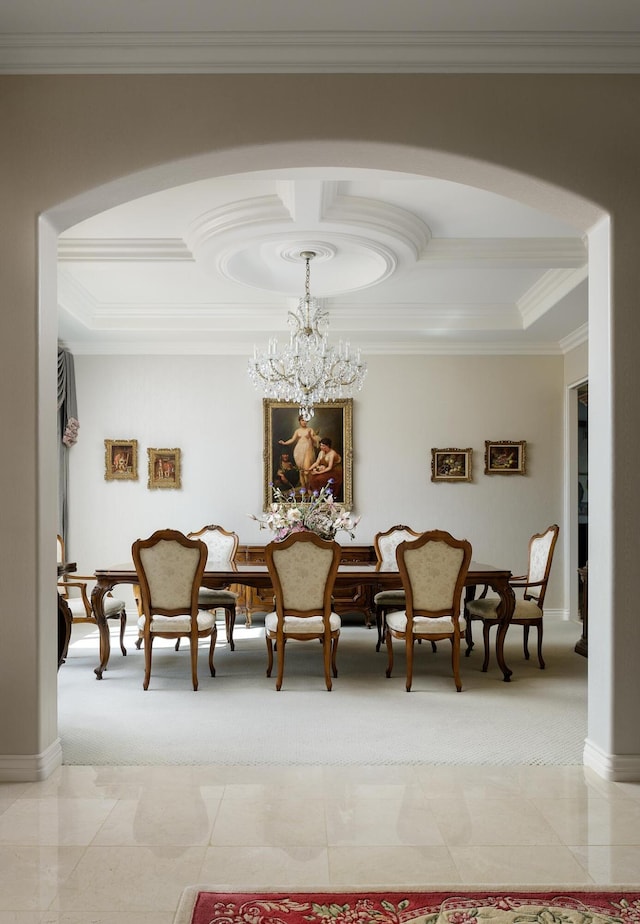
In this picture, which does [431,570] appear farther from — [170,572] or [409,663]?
[170,572]

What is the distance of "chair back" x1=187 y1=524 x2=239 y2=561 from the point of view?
7.98 metres

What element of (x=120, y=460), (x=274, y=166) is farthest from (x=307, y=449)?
(x=274, y=166)

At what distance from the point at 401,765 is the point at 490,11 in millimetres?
3603

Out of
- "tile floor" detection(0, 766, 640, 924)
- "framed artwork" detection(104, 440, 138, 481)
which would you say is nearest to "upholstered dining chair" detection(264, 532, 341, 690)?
"tile floor" detection(0, 766, 640, 924)

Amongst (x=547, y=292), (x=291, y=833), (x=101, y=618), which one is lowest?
(x=291, y=833)

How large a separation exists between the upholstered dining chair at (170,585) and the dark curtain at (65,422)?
141 inches

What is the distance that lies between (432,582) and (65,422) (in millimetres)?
5184

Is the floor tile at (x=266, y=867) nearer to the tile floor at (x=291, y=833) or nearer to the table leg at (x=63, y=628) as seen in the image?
the tile floor at (x=291, y=833)

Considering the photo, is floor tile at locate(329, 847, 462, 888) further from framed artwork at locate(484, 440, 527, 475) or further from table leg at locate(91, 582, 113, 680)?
framed artwork at locate(484, 440, 527, 475)

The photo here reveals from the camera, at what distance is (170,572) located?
5.60 metres

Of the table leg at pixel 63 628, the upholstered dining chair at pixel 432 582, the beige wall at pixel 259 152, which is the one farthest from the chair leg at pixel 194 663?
A: the beige wall at pixel 259 152

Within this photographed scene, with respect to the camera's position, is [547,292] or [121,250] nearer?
[121,250]

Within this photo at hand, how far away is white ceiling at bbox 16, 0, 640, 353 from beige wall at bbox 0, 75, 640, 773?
0.10 metres

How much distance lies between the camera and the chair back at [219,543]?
314 inches
